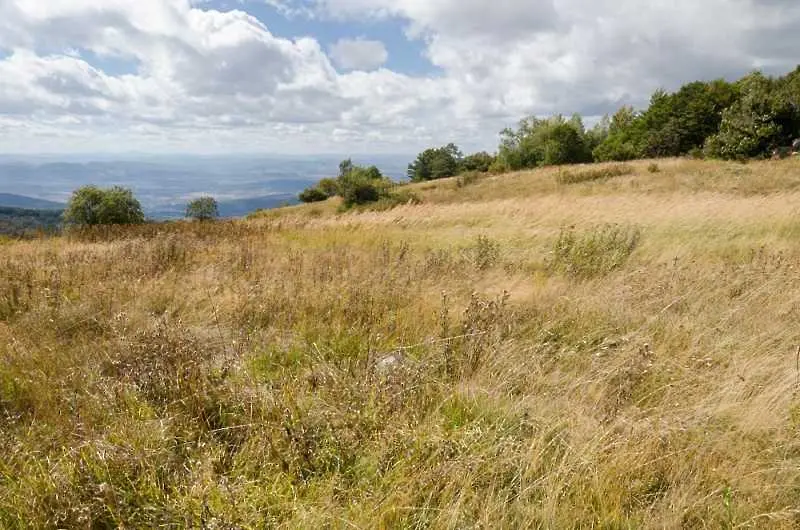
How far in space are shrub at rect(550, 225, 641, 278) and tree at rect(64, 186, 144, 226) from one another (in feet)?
134

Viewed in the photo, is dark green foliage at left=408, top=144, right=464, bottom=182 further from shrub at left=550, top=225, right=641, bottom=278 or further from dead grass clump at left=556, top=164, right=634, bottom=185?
shrub at left=550, top=225, right=641, bottom=278

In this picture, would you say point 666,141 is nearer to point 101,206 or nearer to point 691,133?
point 691,133

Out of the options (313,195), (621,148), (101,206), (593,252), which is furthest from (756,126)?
(101,206)

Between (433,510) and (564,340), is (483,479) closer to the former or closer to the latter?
(433,510)

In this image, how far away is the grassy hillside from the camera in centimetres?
200

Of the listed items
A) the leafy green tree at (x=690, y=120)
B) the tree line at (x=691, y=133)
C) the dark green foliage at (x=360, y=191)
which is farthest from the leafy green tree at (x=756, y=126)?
the dark green foliage at (x=360, y=191)

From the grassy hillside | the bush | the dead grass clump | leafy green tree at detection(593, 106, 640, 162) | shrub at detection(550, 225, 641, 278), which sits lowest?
the grassy hillside

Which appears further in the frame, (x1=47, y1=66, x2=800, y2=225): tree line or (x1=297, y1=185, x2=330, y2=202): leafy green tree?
(x1=297, y1=185, x2=330, y2=202): leafy green tree

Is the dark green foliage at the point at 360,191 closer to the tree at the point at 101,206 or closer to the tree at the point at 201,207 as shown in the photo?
the tree at the point at 201,207

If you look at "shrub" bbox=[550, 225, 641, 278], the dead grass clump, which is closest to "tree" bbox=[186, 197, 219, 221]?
the dead grass clump

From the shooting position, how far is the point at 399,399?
2.67 meters

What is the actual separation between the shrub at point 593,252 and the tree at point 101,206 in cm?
4082

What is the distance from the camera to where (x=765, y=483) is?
211cm

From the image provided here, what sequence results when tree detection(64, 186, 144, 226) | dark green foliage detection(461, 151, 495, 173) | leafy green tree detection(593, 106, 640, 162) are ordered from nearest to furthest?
tree detection(64, 186, 144, 226) → leafy green tree detection(593, 106, 640, 162) → dark green foliage detection(461, 151, 495, 173)
